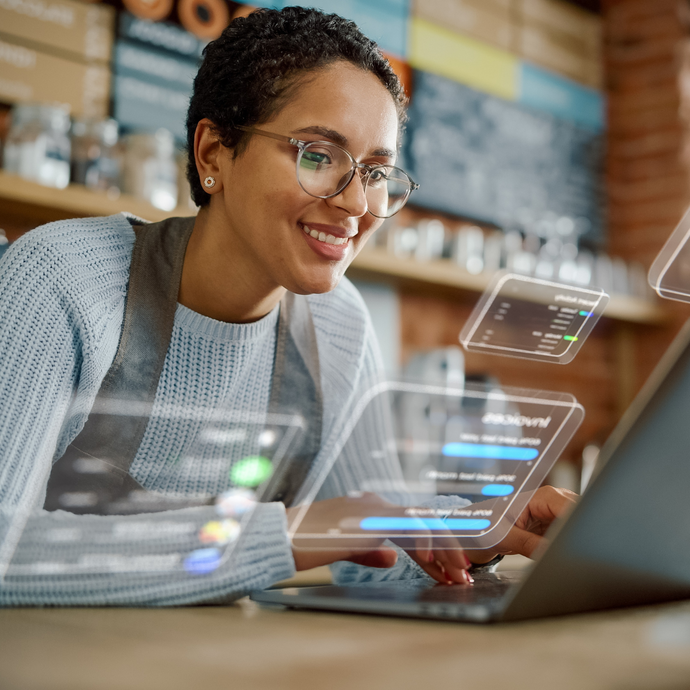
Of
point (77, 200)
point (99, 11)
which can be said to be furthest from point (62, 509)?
point (99, 11)

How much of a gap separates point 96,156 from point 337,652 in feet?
4.94

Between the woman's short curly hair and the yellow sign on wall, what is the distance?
1.76m

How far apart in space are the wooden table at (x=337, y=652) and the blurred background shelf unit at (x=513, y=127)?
5.01 ft

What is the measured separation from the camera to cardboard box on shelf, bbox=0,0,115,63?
5.63 feet

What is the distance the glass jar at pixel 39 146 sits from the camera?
154cm

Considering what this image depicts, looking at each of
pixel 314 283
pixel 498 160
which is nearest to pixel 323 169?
pixel 314 283

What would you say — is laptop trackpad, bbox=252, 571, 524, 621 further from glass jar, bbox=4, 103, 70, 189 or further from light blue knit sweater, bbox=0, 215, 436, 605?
glass jar, bbox=4, 103, 70, 189

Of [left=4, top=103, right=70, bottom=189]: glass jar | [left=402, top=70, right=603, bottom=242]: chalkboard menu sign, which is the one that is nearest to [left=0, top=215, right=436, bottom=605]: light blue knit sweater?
[left=4, top=103, right=70, bottom=189]: glass jar

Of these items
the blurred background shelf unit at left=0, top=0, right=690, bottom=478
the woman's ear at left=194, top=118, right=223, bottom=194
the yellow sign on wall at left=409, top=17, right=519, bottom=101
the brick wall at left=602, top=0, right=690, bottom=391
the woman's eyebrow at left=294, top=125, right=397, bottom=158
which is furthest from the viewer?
the brick wall at left=602, top=0, right=690, bottom=391

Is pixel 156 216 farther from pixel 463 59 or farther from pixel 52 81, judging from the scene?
pixel 463 59

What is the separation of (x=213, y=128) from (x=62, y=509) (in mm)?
432

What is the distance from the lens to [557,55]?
9.30ft

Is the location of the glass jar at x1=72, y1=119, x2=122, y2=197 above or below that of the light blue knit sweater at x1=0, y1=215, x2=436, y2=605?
above

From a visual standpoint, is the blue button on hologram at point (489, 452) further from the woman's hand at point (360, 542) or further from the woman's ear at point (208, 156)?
the woman's ear at point (208, 156)
